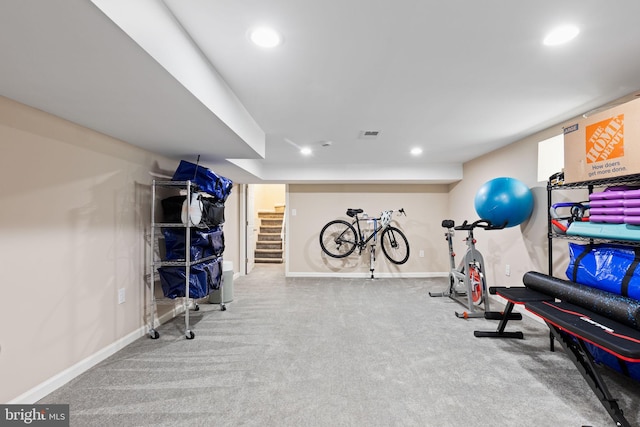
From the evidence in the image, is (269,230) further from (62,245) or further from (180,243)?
(62,245)

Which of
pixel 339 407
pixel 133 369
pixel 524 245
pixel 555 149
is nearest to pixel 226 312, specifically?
pixel 133 369

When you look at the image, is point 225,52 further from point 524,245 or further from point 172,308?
point 524,245

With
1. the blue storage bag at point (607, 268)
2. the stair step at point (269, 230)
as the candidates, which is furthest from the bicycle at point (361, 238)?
the blue storage bag at point (607, 268)

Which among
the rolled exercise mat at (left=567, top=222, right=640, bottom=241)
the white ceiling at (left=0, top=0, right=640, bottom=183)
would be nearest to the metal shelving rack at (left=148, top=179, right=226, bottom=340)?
the white ceiling at (left=0, top=0, right=640, bottom=183)

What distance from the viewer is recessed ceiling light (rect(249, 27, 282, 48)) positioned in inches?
A: 54.2

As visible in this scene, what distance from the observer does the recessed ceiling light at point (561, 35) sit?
137 cm

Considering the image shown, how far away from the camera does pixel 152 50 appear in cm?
115

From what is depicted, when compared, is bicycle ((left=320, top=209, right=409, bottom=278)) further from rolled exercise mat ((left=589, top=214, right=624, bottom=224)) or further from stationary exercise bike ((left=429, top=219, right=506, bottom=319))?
rolled exercise mat ((left=589, top=214, right=624, bottom=224))

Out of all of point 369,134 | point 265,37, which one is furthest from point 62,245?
point 369,134

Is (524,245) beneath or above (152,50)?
beneath

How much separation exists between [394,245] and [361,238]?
0.66 meters

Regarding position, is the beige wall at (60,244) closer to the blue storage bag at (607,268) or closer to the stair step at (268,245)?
the blue storage bag at (607,268)

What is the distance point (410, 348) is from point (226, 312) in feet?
7.16

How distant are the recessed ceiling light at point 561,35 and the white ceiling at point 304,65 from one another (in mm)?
34
